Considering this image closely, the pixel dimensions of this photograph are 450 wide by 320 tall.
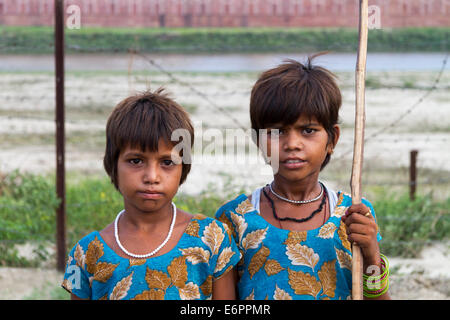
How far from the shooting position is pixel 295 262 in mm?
2021

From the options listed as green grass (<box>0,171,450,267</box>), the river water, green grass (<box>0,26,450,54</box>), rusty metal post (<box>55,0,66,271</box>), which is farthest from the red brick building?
rusty metal post (<box>55,0,66,271</box>)

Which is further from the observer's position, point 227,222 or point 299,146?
point 227,222

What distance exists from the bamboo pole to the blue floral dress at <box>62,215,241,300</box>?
1.16ft

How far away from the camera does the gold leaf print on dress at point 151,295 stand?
1.92 metres

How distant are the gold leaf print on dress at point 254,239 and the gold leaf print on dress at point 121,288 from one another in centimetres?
37

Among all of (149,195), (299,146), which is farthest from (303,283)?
(149,195)

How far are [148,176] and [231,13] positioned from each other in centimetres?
2112

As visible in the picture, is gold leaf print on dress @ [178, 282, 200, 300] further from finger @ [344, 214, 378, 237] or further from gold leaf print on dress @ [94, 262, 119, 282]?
finger @ [344, 214, 378, 237]

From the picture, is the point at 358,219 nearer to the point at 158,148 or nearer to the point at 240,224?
the point at 240,224

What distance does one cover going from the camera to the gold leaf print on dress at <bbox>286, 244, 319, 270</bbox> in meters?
2.02

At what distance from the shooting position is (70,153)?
7.67 meters

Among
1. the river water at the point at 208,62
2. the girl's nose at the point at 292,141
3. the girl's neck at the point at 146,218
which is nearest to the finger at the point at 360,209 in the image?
the girl's nose at the point at 292,141

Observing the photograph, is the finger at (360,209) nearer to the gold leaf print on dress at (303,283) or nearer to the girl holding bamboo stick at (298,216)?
the girl holding bamboo stick at (298,216)

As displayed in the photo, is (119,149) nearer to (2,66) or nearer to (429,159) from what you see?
(429,159)
